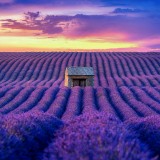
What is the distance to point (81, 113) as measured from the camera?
19.1 metres

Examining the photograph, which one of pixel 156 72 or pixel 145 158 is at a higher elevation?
pixel 145 158

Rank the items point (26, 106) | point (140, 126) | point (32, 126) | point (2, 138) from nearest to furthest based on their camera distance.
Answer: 1. point (2, 138)
2. point (32, 126)
3. point (140, 126)
4. point (26, 106)

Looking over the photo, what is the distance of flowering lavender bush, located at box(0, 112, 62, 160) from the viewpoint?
7.22m

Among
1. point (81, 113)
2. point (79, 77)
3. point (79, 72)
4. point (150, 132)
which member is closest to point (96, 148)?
point (150, 132)

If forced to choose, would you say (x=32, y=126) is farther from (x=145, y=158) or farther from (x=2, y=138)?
(x=145, y=158)


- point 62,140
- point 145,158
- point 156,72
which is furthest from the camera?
point 156,72

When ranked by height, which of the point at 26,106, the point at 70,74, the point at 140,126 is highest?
the point at 140,126

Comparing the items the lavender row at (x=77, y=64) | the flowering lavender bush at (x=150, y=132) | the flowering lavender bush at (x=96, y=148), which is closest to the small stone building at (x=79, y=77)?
the lavender row at (x=77, y=64)

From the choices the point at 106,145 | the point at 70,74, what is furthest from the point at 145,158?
the point at 70,74

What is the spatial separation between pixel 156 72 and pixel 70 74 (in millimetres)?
17970

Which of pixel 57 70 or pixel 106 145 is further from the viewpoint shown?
pixel 57 70

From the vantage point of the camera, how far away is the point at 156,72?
51031 millimetres

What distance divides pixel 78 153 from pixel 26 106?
50.9 feet

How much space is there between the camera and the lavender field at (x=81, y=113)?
6.36 metres
